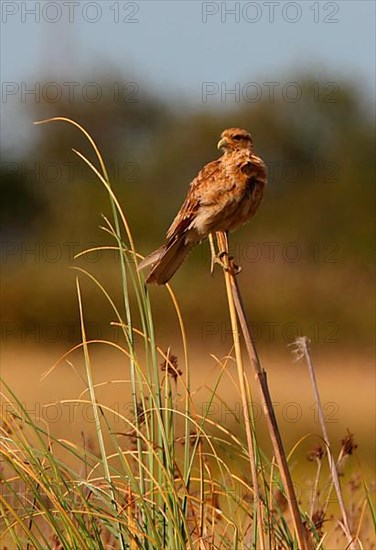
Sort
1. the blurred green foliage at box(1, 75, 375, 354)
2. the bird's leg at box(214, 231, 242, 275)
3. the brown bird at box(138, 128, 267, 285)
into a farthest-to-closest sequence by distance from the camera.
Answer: the blurred green foliage at box(1, 75, 375, 354), the brown bird at box(138, 128, 267, 285), the bird's leg at box(214, 231, 242, 275)

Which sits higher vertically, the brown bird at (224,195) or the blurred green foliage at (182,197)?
the brown bird at (224,195)

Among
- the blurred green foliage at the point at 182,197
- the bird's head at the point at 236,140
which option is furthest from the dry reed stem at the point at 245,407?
the blurred green foliage at the point at 182,197

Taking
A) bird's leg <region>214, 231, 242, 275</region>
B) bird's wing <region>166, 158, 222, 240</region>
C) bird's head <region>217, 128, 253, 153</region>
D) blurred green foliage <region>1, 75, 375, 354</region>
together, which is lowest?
blurred green foliage <region>1, 75, 375, 354</region>

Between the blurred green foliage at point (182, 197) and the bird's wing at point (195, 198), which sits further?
the blurred green foliage at point (182, 197)

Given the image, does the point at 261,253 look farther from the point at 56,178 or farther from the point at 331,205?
the point at 56,178

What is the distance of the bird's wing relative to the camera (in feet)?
9.68

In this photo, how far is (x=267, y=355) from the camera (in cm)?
1209

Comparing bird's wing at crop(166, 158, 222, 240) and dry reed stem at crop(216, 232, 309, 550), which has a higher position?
bird's wing at crop(166, 158, 222, 240)

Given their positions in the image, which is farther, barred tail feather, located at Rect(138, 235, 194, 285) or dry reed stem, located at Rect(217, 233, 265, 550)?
barred tail feather, located at Rect(138, 235, 194, 285)

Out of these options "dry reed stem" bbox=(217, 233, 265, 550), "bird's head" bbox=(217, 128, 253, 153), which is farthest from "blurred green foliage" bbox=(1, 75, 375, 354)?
"dry reed stem" bbox=(217, 233, 265, 550)

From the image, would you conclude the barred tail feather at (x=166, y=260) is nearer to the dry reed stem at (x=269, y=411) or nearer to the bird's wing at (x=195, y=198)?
the bird's wing at (x=195, y=198)

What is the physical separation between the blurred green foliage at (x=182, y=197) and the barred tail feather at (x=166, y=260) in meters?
8.80

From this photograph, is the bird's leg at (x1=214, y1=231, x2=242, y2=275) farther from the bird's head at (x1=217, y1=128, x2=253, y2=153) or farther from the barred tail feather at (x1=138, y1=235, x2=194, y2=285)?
the bird's head at (x1=217, y1=128, x2=253, y2=153)

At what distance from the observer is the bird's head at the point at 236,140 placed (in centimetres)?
300
